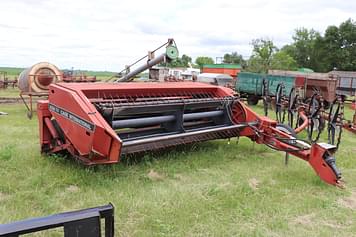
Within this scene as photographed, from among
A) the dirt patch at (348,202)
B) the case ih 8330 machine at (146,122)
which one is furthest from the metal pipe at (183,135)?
the dirt patch at (348,202)

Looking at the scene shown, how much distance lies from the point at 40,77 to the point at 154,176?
6696mm

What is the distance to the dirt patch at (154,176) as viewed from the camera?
12.4 ft

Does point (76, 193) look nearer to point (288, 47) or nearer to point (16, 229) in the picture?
point (16, 229)

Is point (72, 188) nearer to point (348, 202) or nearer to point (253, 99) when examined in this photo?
point (348, 202)

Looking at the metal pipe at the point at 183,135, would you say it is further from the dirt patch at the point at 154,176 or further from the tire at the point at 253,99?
the tire at the point at 253,99

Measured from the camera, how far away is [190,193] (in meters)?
3.37

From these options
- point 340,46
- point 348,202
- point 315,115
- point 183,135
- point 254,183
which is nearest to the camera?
point 348,202

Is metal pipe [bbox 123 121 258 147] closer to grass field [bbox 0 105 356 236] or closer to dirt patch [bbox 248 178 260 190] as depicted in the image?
grass field [bbox 0 105 356 236]

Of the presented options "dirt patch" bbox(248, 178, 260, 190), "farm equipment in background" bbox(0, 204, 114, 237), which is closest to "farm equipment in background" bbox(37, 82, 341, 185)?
"dirt patch" bbox(248, 178, 260, 190)

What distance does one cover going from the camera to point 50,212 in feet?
9.52

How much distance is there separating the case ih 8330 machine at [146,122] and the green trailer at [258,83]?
24.6 feet

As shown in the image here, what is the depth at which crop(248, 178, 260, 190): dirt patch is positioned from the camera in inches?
143

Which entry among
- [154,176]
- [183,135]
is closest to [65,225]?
[154,176]

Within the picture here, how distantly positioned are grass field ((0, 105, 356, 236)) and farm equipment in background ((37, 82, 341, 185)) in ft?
0.89
